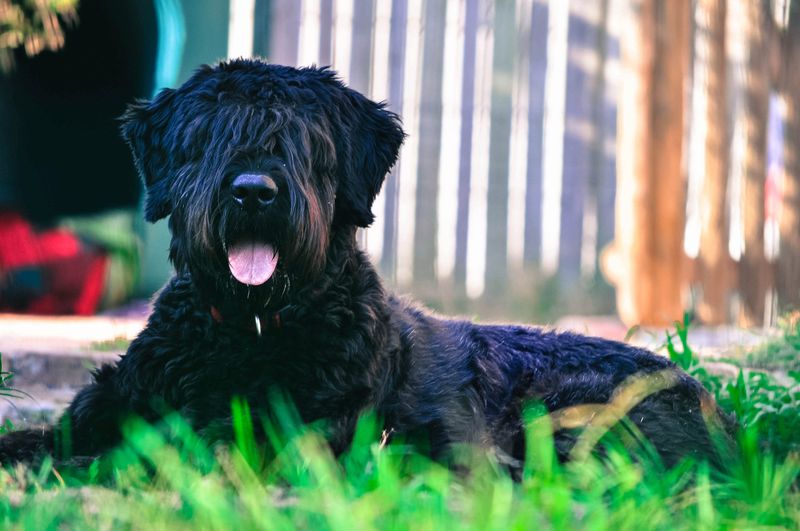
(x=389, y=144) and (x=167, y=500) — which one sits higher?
(x=389, y=144)

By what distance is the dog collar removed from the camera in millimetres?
3352

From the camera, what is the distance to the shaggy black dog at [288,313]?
10.5 feet

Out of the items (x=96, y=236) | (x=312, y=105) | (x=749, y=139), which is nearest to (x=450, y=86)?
(x=749, y=139)

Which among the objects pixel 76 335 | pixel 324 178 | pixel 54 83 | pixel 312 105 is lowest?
pixel 76 335

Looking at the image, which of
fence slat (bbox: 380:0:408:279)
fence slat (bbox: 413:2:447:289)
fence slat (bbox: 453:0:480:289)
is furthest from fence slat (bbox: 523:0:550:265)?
fence slat (bbox: 380:0:408:279)

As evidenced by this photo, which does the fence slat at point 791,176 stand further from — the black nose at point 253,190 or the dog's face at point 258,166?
the black nose at point 253,190

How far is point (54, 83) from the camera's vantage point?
864 centimetres

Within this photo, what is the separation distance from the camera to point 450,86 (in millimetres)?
7754

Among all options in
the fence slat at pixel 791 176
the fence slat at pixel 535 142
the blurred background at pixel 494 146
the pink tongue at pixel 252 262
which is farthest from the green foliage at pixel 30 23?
the fence slat at pixel 791 176

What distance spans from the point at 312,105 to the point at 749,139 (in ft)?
15.4

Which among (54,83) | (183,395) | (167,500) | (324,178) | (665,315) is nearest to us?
(167,500)

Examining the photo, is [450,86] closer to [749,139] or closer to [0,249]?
[749,139]

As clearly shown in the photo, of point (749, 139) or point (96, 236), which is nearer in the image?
point (749, 139)

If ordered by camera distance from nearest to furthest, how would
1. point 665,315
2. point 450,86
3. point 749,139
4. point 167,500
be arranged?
point 167,500
point 665,315
point 749,139
point 450,86
